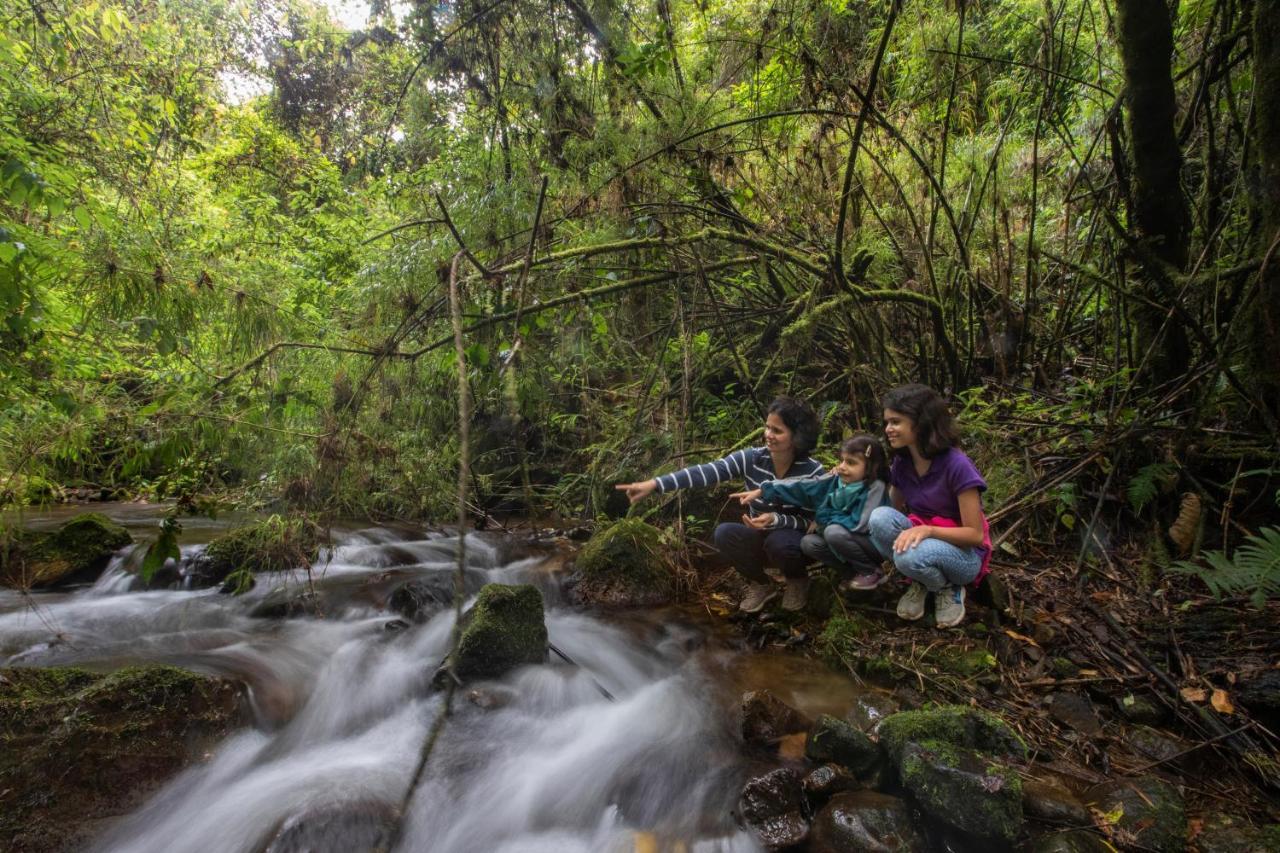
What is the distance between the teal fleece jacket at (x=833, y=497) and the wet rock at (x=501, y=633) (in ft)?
5.89

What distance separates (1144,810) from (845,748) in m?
1.06

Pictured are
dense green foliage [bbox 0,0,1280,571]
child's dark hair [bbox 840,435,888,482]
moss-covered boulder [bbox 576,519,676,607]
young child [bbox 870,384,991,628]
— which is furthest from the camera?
moss-covered boulder [bbox 576,519,676,607]

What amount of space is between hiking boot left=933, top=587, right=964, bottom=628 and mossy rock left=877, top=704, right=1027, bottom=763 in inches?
31.3

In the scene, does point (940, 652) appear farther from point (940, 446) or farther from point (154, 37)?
point (154, 37)

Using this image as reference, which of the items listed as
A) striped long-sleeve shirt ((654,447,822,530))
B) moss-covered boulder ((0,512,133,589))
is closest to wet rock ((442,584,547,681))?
striped long-sleeve shirt ((654,447,822,530))

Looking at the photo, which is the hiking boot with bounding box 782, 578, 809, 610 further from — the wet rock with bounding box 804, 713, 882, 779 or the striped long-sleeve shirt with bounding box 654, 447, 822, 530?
the wet rock with bounding box 804, 713, 882, 779

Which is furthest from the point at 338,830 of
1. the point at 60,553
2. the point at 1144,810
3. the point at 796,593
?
the point at 60,553

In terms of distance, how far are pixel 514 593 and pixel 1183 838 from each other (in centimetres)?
344

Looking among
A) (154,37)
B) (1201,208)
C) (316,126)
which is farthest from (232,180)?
(1201,208)

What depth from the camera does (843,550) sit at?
153 inches

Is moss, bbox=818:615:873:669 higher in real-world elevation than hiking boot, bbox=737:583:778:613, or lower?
lower

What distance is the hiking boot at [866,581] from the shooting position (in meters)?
3.93

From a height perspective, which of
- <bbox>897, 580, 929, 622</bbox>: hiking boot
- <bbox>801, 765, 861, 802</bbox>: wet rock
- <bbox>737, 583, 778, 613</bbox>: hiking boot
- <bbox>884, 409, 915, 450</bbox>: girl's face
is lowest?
<bbox>801, 765, 861, 802</bbox>: wet rock

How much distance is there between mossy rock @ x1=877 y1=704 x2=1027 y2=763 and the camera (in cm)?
265
